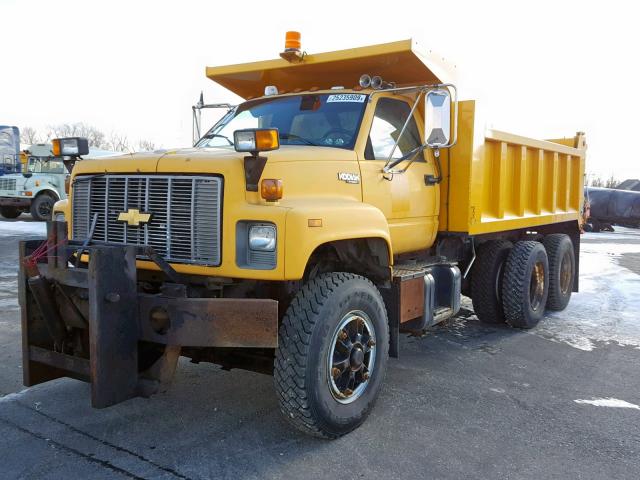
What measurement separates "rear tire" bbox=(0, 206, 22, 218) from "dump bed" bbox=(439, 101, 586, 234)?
19.3 metres

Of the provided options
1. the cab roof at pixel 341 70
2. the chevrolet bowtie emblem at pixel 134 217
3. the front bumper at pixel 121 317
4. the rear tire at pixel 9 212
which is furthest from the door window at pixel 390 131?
the rear tire at pixel 9 212

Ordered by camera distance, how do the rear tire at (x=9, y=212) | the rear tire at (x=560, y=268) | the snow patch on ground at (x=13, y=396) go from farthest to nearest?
the rear tire at (x=9, y=212), the rear tire at (x=560, y=268), the snow patch on ground at (x=13, y=396)

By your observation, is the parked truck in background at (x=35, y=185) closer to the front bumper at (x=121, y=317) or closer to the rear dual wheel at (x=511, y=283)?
the rear dual wheel at (x=511, y=283)

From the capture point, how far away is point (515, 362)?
585 centimetres

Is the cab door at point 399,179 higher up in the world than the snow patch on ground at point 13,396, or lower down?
higher up

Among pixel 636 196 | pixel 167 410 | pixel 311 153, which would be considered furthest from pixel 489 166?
pixel 636 196

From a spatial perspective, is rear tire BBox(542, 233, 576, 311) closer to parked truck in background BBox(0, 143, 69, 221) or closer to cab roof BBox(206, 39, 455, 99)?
cab roof BBox(206, 39, 455, 99)

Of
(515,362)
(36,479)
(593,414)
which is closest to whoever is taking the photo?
(36,479)

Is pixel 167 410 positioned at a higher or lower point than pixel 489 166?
lower

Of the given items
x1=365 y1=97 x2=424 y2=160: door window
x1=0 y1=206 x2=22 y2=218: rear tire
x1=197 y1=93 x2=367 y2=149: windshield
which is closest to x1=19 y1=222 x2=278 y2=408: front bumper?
x1=197 y1=93 x2=367 y2=149: windshield

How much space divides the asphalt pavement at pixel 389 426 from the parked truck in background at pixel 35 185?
15943 millimetres

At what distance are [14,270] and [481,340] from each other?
804 centimetres

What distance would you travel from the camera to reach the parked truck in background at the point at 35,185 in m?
20.5

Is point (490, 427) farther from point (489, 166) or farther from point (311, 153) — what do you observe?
point (489, 166)
